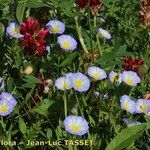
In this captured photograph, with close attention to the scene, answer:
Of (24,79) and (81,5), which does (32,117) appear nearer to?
(24,79)

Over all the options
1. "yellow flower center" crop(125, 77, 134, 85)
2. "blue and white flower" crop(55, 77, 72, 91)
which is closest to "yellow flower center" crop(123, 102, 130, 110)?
"yellow flower center" crop(125, 77, 134, 85)

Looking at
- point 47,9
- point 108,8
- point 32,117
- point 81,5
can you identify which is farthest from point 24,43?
point 108,8

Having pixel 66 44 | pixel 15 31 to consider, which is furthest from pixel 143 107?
pixel 15 31

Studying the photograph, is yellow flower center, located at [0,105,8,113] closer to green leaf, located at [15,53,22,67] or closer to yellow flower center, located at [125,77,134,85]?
green leaf, located at [15,53,22,67]

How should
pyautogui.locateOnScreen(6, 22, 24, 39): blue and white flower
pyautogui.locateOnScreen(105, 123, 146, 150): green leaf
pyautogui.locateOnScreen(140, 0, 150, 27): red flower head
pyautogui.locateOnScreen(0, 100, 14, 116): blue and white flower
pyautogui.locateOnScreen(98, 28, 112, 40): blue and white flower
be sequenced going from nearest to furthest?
pyautogui.locateOnScreen(105, 123, 146, 150): green leaf, pyautogui.locateOnScreen(0, 100, 14, 116): blue and white flower, pyautogui.locateOnScreen(6, 22, 24, 39): blue and white flower, pyautogui.locateOnScreen(98, 28, 112, 40): blue and white flower, pyautogui.locateOnScreen(140, 0, 150, 27): red flower head

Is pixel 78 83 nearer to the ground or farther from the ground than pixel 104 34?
farther from the ground

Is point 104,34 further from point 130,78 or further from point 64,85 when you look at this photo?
point 64,85
